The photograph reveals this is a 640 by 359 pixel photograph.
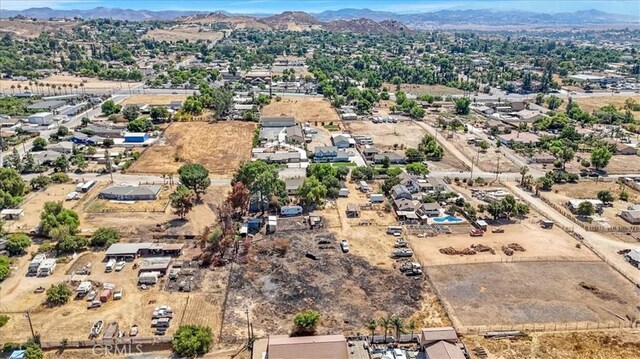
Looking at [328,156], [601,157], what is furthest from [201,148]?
[601,157]

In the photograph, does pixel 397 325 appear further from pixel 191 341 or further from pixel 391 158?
pixel 391 158

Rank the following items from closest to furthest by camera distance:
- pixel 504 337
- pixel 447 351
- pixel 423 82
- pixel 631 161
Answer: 1. pixel 447 351
2. pixel 504 337
3. pixel 631 161
4. pixel 423 82

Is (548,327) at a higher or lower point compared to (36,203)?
lower

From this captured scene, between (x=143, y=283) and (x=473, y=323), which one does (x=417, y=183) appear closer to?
(x=473, y=323)

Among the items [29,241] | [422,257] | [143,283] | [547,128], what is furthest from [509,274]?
[547,128]

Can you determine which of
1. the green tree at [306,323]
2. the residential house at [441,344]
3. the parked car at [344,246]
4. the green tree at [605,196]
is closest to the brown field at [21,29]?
the parked car at [344,246]

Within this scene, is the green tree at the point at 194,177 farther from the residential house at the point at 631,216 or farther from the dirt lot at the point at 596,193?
the residential house at the point at 631,216
